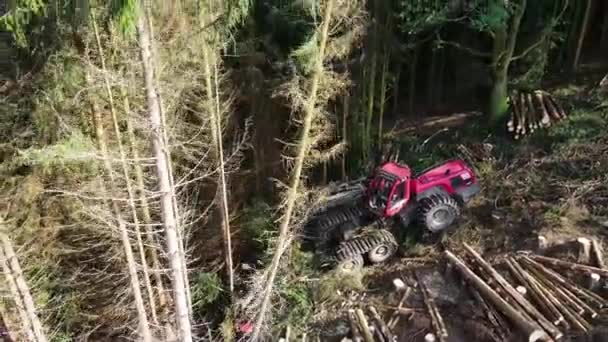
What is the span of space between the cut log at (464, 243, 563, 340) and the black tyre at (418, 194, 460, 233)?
700mm

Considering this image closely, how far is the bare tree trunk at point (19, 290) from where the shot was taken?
8039mm

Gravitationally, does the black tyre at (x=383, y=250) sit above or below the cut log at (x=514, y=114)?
below

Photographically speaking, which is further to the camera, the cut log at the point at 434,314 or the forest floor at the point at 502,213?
the forest floor at the point at 502,213

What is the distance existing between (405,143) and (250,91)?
4197 mm

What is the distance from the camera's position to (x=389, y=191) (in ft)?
32.3

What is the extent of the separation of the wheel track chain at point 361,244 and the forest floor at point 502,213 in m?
0.59

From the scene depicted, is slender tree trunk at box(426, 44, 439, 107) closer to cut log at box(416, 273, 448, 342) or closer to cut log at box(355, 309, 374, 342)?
cut log at box(416, 273, 448, 342)

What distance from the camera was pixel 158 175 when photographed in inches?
247

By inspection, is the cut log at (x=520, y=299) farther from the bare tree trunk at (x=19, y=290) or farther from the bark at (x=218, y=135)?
the bare tree trunk at (x=19, y=290)

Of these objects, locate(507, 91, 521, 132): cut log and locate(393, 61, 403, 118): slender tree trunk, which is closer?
locate(507, 91, 521, 132): cut log

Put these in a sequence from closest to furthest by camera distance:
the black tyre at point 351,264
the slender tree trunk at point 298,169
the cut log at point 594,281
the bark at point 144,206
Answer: the slender tree trunk at point 298,169 → the bark at point 144,206 → the cut log at point 594,281 → the black tyre at point 351,264

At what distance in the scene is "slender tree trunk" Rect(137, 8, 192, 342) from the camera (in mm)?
5461

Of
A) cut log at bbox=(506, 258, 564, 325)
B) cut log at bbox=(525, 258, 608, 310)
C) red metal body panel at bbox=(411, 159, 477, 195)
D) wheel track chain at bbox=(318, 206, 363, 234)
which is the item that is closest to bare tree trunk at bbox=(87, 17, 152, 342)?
wheel track chain at bbox=(318, 206, 363, 234)

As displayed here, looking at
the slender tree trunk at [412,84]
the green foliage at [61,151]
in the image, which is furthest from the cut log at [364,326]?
the slender tree trunk at [412,84]
